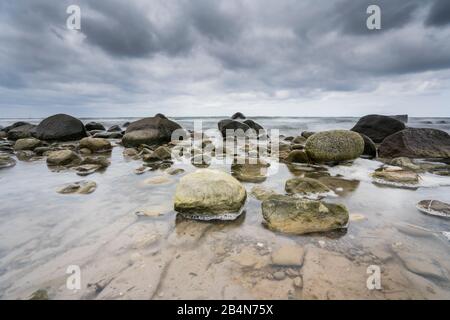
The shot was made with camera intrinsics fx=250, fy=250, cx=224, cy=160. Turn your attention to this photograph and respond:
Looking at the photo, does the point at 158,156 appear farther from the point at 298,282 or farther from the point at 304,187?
the point at 298,282

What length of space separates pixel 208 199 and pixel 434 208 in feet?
10.2

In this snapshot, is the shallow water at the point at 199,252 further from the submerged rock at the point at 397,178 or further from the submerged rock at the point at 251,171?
the submerged rock at the point at 251,171

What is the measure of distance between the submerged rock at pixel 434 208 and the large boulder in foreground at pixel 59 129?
13.9 m

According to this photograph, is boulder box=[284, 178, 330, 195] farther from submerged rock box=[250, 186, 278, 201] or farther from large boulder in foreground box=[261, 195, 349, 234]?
large boulder in foreground box=[261, 195, 349, 234]

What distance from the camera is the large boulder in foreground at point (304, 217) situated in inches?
110

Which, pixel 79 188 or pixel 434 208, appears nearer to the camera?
pixel 434 208


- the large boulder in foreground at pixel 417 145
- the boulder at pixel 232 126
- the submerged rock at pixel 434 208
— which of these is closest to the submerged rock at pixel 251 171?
the submerged rock at pixel 434 208

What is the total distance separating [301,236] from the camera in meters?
2.67

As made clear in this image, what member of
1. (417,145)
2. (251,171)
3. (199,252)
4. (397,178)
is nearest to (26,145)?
(251,171)

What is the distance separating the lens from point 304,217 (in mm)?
2842

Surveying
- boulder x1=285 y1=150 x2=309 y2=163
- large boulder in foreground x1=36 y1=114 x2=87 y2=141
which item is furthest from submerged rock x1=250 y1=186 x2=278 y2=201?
large boulder in foreground x1=36 y1=114 x2=87 y2=141

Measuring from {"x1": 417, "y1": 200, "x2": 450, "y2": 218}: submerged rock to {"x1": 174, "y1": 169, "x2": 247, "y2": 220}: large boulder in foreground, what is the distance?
2.54m
